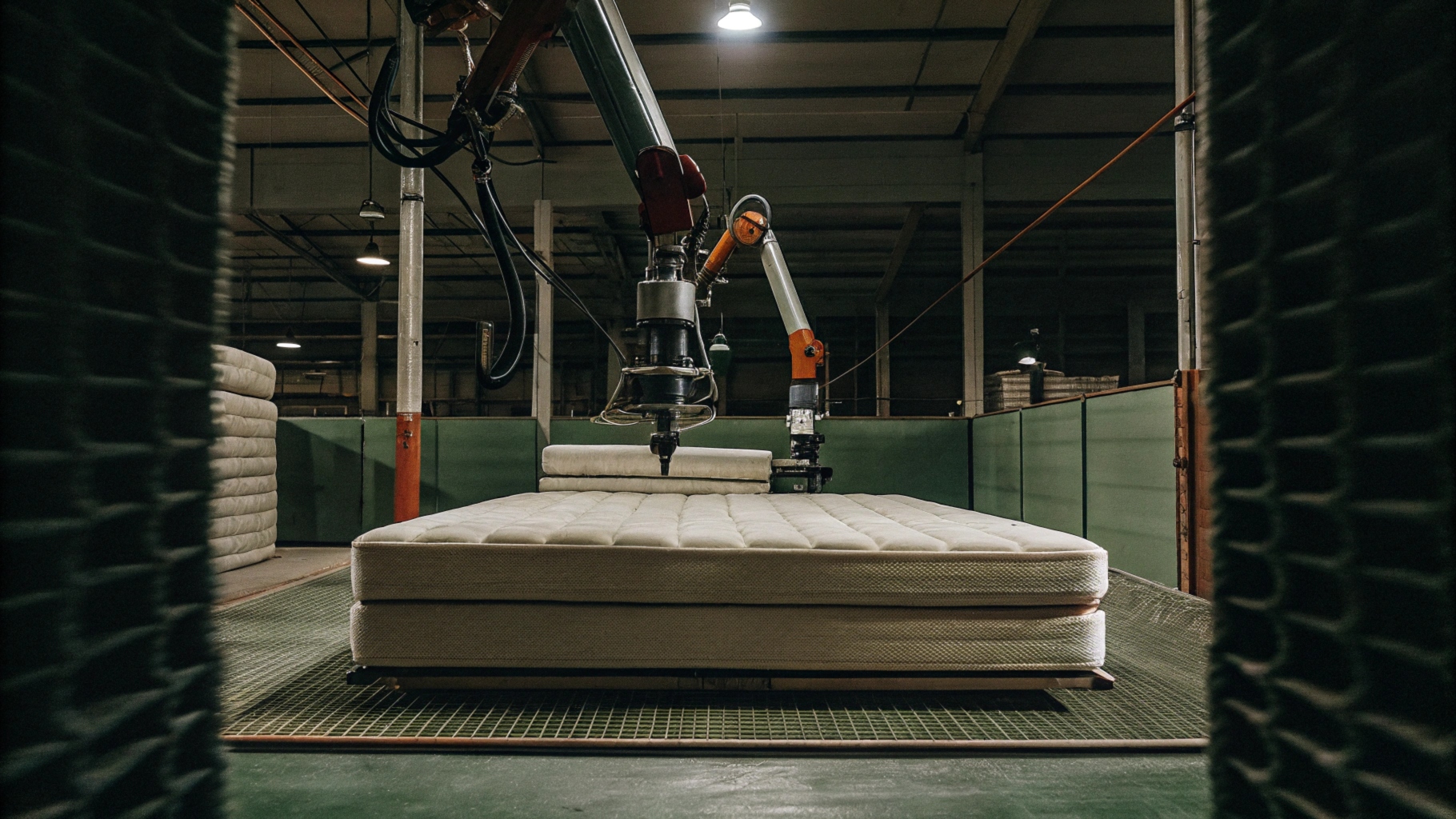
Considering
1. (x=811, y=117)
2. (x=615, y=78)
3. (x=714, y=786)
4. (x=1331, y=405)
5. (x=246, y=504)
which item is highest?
(x=811, y=117)

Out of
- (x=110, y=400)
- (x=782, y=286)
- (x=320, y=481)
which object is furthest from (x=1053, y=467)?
(x=320, y=481)

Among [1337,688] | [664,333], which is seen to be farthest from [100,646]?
[664,333]

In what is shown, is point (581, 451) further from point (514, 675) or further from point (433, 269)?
point (433, 269)

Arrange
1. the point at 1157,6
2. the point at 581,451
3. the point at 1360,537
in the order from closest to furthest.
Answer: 1. the point at 1360,537
2. the point at 581,451
3. the point at 1157,6

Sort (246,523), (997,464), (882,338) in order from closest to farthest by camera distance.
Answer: (246,523) → (997,464) → (882,338)

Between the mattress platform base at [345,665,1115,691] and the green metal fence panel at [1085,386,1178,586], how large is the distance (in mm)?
1256

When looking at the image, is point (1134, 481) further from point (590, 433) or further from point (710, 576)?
point (590, 433)

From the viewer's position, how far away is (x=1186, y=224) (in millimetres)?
2967

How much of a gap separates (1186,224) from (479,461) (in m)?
4.64

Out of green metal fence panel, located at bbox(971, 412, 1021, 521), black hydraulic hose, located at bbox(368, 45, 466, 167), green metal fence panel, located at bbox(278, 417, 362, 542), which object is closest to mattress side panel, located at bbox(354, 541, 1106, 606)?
black hydraulic hose, located at bbox(368, 45, 466, 167)

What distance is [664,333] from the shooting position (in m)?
1.64

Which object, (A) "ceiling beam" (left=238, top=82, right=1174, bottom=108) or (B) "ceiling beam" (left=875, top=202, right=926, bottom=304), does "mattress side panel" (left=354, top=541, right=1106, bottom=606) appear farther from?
(B) "ceiling beam" (left=875, top=202, right=926, bottom=304)

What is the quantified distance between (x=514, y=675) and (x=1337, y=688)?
6.06 ft

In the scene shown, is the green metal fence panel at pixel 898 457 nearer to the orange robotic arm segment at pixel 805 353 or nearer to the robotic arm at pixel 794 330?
the robotic arm at pixel 794 330
